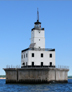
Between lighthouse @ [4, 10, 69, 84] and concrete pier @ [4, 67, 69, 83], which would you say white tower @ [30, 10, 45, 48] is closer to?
lighthouse @ [4, 10, 69, 84]

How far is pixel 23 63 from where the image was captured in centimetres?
8450

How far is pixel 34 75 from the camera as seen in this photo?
74625 millimetres

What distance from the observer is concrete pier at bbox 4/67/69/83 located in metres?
74.8

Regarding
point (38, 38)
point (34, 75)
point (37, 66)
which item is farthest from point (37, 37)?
point (34, 75)

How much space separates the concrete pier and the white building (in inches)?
162

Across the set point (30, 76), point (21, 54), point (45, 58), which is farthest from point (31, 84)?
point (21, 54)

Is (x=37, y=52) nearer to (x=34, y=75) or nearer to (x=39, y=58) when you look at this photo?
(x=39, y=58)

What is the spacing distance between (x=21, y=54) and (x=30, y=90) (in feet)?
92.1

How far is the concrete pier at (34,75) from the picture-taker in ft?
245

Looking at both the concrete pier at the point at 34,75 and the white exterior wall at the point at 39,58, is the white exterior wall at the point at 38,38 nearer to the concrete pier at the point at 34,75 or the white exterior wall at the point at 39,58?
the white exterior wall at the point at 39,58

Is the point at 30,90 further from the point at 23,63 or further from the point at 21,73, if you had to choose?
the point at 23,63

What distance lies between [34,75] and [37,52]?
7861 mm

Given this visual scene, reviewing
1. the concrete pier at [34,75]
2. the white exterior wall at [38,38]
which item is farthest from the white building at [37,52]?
the concrete pier at [34,75]

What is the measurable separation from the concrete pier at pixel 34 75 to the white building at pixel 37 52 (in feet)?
13.5
